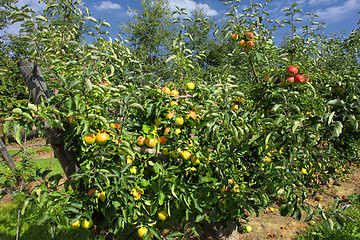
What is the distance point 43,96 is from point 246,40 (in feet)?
6.49

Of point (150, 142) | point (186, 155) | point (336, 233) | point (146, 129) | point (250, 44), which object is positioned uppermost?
point (250, 44)

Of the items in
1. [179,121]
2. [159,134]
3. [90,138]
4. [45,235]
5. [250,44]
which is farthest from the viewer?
[45,235]

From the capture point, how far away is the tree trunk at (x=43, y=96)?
5.13ft

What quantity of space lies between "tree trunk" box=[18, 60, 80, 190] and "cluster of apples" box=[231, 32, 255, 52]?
1.87 meters

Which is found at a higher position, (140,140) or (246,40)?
(246,40)

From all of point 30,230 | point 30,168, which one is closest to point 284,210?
point 30,230

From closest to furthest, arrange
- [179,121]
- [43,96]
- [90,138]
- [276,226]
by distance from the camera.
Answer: [90,138], [43,96], [179,121], [276,226]

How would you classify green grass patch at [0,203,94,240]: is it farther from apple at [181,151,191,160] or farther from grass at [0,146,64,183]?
apple at [181,151,191,160]

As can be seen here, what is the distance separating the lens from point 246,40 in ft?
7.56

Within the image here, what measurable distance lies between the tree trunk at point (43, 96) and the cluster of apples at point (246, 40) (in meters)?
1.87

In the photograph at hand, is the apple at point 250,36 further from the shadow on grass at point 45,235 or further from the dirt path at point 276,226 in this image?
the shadow on grass at point 45,235

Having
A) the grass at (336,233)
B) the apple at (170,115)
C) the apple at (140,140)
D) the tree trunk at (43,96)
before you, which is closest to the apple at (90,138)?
the tree trunk at (43,96)

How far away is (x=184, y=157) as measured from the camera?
5.71 ft

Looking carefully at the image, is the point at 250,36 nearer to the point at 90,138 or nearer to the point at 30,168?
the point at 90,138
